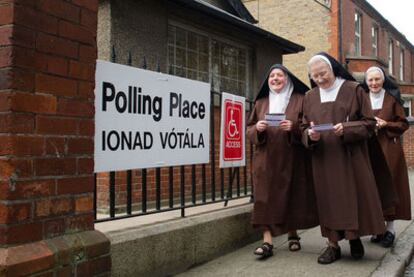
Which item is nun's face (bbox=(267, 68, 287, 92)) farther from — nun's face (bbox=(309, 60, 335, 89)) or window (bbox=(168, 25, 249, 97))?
window (bbox=(168, 25, 249, 97))

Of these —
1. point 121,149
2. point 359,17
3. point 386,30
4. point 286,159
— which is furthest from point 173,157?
point 386,30

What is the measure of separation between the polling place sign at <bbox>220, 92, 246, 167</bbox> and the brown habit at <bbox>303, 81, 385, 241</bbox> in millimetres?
908

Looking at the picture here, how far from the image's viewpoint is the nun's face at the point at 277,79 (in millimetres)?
4457

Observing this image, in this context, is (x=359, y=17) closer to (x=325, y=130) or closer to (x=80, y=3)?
(x=325, y=130)

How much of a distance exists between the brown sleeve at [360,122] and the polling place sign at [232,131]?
4.11ft

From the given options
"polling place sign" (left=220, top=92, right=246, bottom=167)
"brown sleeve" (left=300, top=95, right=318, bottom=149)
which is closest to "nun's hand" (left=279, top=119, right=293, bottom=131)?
"brown sleeve" (left=300, top=95, right=318, bottom=149)

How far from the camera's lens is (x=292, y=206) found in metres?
4.45

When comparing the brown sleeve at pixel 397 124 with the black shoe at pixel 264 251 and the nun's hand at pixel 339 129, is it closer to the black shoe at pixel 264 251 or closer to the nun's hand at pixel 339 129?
the nun's hand at pixel 339 129

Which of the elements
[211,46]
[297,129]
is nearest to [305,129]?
[297,129]

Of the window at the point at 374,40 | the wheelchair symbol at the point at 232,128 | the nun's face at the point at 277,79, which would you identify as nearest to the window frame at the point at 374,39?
the window at the point at 374,40

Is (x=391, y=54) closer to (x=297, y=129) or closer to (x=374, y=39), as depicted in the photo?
(x=374, y=39)

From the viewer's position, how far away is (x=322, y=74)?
414 centimetres

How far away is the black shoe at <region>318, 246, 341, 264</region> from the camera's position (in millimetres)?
4101

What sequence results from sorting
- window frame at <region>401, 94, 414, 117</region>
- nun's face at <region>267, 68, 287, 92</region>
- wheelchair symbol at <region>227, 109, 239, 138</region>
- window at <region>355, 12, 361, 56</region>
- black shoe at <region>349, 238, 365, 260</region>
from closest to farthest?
black shoe at <region>349, 238, 365, 260</region>, nun's face at <region>267, 68, 287, 92</region>, wheelchair symbol at <region>227, 109, 239, 138</region>, window at <region>355, 12, 361, 56</region>, window frame at <region>401, 94, 414, 117</region>
